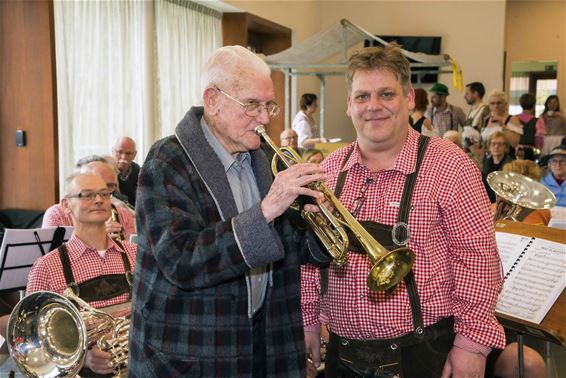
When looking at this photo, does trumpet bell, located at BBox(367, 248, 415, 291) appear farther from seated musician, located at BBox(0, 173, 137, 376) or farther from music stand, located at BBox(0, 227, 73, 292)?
music stand, located at BBox(0, 227, 73, 292)

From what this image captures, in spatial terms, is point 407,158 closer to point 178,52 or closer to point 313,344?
point 313,344

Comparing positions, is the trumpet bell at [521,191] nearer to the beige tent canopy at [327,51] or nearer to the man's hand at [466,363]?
the man's hand at [466,363]

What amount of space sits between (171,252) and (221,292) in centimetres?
21

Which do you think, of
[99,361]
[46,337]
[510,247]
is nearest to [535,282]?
[510,247]

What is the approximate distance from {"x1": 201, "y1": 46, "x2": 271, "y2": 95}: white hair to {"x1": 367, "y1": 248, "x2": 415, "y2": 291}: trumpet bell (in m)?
0.64

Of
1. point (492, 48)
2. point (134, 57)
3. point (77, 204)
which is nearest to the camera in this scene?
point (77, 204)

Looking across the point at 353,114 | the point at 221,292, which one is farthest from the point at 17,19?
the point at 221,292

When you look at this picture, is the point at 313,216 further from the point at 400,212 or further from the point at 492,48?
the point at 492,48

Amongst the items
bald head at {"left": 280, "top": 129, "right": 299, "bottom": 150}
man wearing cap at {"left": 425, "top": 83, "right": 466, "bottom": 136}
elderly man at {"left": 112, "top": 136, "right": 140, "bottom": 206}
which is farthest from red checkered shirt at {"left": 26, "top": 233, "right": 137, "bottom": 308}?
man wearing cap at {"left": 425, "top": 83, "right": 466, "bottom": 136}

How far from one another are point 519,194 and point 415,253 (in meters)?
2.64

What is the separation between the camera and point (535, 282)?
2830 millimetres

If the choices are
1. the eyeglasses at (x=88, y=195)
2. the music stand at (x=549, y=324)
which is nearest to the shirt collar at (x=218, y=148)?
the music stand at (x=549, y=324)

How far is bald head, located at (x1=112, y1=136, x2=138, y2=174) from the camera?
627cm

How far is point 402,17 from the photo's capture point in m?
12.4
